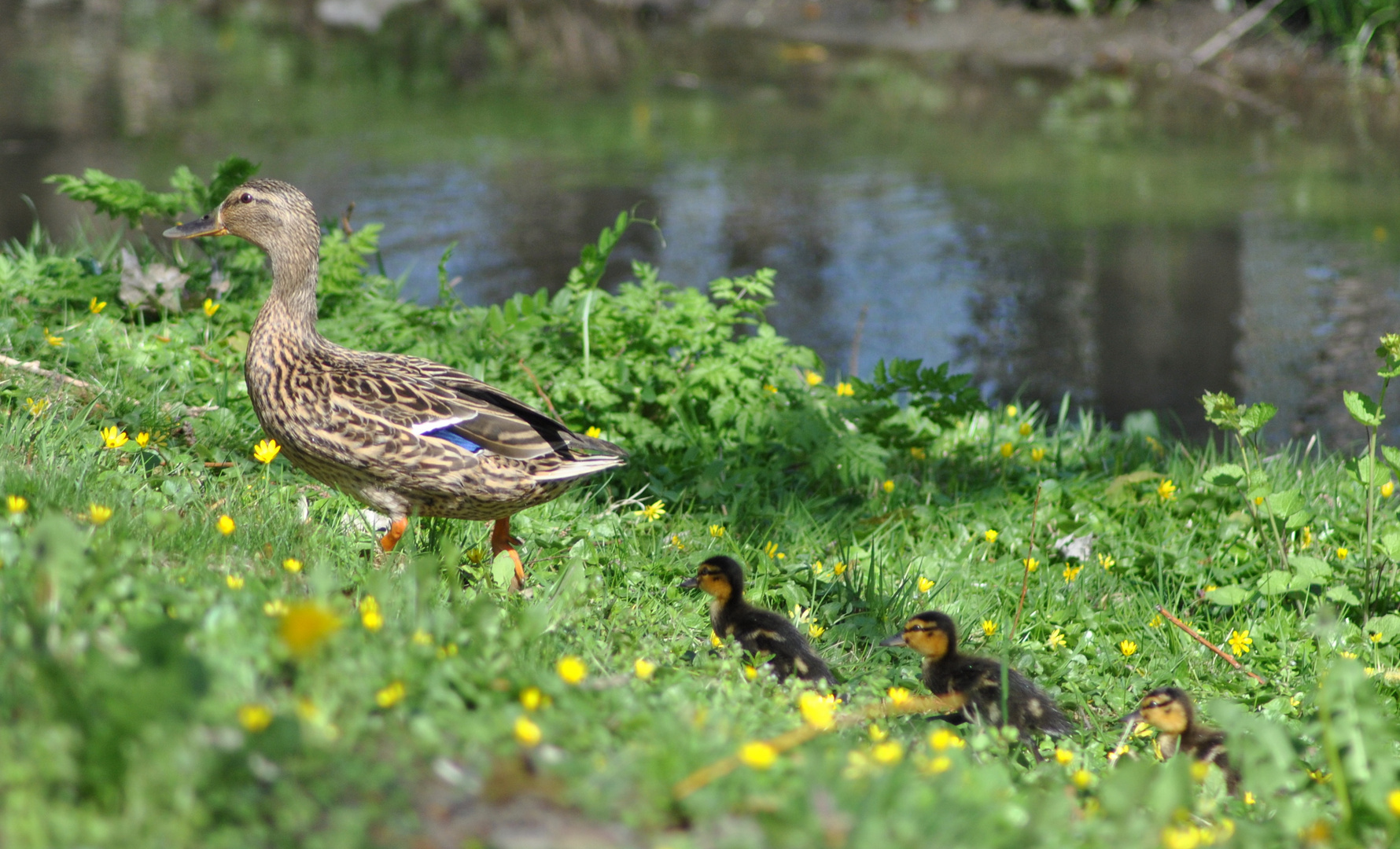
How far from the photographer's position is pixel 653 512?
4.65 metres

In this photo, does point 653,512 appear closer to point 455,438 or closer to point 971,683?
point 455,438

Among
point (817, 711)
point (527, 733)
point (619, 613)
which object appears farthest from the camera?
point (619, 613)

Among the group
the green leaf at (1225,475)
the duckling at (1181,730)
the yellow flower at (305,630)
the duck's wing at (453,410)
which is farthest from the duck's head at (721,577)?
the yellow flower at (305,630)

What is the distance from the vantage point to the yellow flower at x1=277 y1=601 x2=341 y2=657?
2088 millimetres

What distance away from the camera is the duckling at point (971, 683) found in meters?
3.75

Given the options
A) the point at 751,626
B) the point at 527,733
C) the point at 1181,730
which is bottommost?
the point at 1181,730

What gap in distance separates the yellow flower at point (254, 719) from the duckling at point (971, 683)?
7.22 ft

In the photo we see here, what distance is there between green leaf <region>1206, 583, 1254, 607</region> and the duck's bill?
Result: 375cm

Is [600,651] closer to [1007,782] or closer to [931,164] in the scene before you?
[1007,782]

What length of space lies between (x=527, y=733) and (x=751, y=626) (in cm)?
181

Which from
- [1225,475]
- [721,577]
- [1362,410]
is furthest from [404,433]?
[1362,410]

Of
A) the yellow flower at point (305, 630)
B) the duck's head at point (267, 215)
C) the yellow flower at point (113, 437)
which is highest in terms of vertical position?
the duck's head at point (267, 215)

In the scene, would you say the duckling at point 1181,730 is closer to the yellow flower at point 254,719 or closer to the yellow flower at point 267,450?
the yellow flower at point 254,719

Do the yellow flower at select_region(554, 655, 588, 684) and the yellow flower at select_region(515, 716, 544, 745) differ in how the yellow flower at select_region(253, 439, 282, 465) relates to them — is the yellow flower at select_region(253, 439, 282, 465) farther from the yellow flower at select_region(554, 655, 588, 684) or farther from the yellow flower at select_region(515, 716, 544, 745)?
the yellow flower at select_region(515, 716, 544, 745)
